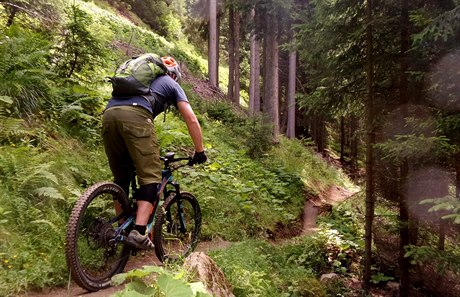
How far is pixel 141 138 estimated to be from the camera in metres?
4.01

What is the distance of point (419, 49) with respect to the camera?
664 centimetres

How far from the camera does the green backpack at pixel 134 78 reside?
13.1 ft

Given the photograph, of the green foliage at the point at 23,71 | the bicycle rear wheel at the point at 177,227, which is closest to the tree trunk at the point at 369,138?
the bicycle rear wheel at the point at 177,227

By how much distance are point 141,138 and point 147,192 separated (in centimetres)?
58

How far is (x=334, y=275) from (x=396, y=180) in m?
2.34

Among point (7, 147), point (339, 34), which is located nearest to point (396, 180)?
point (339, 34)

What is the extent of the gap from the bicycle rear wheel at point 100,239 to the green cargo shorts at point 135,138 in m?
0.37

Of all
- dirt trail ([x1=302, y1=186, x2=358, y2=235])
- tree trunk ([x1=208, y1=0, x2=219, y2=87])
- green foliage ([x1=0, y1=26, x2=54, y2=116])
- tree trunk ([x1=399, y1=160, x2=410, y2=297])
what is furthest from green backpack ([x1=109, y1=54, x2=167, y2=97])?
tree trunk ([x1=208, y1=0, x2=219, y2=87])

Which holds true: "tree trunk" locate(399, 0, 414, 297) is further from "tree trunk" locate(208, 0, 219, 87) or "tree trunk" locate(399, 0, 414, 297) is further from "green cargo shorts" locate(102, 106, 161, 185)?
"tree trunk" locate(208, 0, 219, 87)

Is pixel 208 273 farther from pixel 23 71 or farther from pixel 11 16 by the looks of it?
pixel 11 16

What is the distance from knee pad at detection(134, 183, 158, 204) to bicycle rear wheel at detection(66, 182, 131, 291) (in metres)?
0.20

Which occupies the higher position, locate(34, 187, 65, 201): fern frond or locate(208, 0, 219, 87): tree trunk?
locate(208, 0, 219, 87): tree trunk

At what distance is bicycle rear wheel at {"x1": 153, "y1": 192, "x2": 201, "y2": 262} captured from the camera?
15.6 feet

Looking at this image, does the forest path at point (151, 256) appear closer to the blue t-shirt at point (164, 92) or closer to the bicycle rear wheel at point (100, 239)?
the bicycle rear wheel at point (100, 239)
